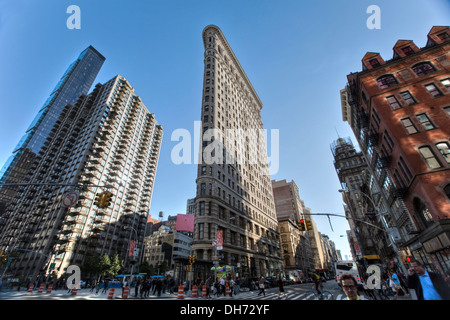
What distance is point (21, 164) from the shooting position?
99.4 metres

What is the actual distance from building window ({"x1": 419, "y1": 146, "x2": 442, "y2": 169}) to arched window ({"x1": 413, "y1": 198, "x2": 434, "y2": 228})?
391 cm

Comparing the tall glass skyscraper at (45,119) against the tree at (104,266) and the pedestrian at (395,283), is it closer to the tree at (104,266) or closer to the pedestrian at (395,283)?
the tree at (104,266)

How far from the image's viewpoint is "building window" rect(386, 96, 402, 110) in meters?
25.4

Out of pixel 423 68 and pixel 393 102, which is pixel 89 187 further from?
pixel 423 68

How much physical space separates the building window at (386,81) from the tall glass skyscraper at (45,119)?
361 ft

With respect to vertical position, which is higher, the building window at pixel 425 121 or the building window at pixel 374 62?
the building window at pixel 374 62

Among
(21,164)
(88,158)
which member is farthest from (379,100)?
(21,164)

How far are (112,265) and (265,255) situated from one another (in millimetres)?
43781

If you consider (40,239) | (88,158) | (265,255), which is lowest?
(265,255)

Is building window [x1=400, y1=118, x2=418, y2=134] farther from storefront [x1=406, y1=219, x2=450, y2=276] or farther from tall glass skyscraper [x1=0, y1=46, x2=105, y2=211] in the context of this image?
tall glass skyscraper [x1=0, y1=46, x2=105, y2=211]

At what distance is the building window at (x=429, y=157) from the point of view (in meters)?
20.2

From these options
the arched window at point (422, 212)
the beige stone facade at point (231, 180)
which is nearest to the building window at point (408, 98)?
the arched window at point (422, 212)

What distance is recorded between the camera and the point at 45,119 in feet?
364
